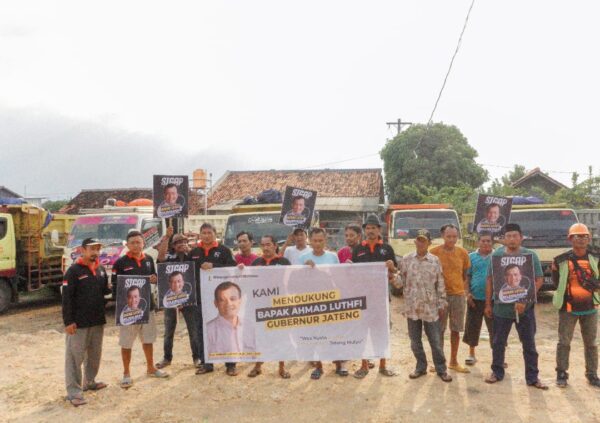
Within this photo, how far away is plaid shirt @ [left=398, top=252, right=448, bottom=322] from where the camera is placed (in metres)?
5.96

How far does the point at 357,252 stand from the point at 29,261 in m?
9.28

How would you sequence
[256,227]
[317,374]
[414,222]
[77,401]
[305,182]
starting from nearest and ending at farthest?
[77,401] < [317,374] < [256,227] < [414,222] < [305,182]

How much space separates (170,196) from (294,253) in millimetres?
2636

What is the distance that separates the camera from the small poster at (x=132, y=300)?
600 cm

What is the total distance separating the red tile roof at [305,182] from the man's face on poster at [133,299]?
2697cm

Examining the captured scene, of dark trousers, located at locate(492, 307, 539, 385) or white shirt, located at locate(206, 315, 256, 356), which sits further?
white shirt, located at locate(206, 315, 256, 356)

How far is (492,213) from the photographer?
8953mm

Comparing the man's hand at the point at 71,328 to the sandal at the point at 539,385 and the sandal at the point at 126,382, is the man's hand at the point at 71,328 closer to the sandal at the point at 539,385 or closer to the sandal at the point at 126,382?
the sandal at the point at 126,382

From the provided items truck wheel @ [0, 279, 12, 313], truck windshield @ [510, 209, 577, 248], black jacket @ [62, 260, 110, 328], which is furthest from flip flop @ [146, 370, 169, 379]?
truck windshield @ [510, 209, 577, 248]

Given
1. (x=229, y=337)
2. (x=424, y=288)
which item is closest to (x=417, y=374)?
(x=424, y=288)

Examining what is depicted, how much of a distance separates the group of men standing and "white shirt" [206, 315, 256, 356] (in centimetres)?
10

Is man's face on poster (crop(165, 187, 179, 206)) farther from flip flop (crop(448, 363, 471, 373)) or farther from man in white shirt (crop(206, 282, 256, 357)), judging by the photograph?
flip flop (crop(448, 363, 471, 373))

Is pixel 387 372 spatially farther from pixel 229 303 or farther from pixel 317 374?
pixel 229 303

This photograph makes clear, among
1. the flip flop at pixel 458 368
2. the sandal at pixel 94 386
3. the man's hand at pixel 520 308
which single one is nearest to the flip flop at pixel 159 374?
the sandal at pixel 94 386
